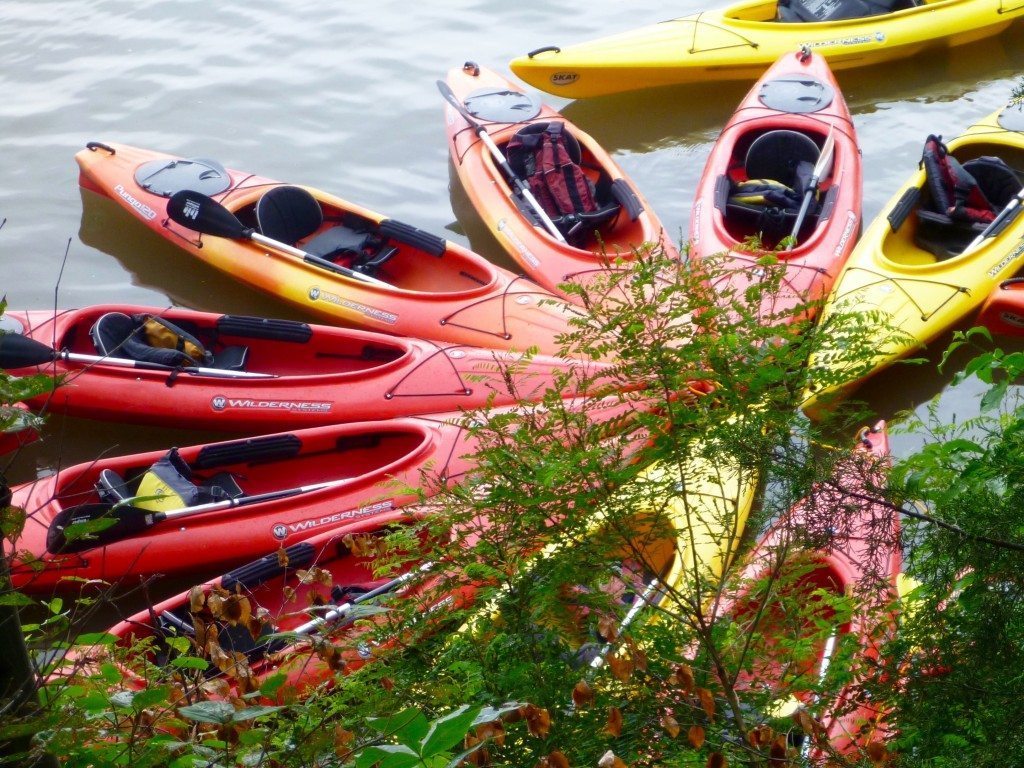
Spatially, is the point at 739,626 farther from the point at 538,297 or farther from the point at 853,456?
the point at 538,297

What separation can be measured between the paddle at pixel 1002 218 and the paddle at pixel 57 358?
12.3 feet

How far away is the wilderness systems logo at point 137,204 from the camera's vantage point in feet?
20.2

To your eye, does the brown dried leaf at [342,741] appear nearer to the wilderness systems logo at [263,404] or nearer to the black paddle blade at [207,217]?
the wilderness systems logo at [263,404]

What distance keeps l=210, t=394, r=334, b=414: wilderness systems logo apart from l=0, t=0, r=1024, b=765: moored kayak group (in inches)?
0.4

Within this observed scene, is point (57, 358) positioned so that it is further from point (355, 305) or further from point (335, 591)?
point (335, 591)

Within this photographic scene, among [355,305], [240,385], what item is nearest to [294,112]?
[355,305]

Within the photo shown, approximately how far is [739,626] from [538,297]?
10.8ft

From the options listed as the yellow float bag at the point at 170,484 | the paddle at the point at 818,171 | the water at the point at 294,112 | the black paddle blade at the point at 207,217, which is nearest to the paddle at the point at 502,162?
the water at the point at 294,112

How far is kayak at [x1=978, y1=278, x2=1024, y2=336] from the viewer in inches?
200

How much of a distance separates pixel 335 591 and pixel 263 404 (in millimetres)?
1313

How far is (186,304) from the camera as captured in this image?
249 inches

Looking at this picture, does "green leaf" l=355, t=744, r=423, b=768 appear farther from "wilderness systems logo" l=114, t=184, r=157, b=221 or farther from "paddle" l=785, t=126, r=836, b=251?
"wilderness systems logo" l=114, t=184, r=157, b=221

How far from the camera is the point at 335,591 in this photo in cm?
403

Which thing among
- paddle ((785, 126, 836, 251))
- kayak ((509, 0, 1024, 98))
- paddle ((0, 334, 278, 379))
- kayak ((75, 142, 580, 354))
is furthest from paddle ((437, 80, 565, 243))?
paddle ((0, 334, 278, 379))
